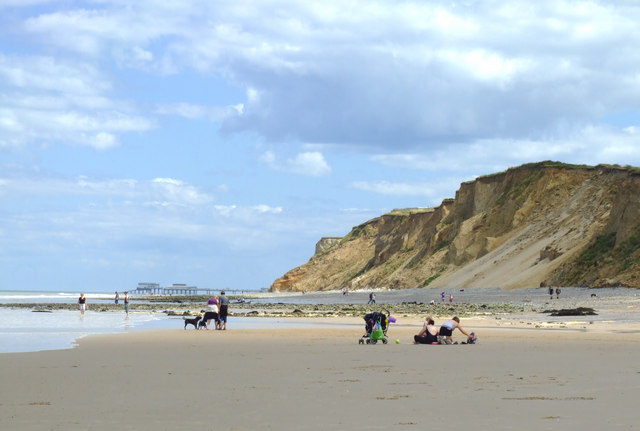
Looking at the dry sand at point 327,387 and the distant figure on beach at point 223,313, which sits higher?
the distant figure on beach at point 223,313

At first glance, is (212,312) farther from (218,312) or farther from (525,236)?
(525,236)

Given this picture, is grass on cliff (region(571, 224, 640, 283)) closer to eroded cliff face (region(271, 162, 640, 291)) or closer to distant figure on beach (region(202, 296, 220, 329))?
eroded cliff face (region(271, 162, 640, 291))

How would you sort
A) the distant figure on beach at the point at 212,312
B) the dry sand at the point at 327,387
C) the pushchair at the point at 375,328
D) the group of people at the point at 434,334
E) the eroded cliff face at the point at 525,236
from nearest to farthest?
the dry sand at the point at 327,387, the group of people at the point at 434,334, the pushchair at the point at 375,328, the distant figure on beach at the point at 212,312, the eroded cliff face at the point at 525,236

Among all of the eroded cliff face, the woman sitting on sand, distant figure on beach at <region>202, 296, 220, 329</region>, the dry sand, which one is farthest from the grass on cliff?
the woman sitting on sand

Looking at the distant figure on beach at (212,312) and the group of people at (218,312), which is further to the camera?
the distant figure on beach at (212,312)

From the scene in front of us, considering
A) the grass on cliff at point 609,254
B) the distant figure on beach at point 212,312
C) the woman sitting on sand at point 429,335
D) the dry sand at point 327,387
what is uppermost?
the grass on cliff at point 609,254

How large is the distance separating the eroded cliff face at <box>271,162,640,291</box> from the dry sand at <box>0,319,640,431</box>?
45.5 metres

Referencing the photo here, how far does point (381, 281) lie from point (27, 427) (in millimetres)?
104295

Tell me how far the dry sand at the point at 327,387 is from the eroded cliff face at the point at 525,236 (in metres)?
45.5

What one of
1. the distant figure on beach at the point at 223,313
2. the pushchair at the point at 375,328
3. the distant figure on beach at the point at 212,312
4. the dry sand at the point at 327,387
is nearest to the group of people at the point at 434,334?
the dry sand at the point at 327,387

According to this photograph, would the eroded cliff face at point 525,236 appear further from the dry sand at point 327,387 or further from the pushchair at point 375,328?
the dry sand at point 327,387

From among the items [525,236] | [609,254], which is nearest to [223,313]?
[609,254]

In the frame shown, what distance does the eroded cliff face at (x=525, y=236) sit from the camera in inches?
2586

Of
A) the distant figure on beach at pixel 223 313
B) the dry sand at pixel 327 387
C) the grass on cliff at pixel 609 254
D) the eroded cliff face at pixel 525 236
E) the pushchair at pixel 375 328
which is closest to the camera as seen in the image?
the dry sand at pixel 327 387
